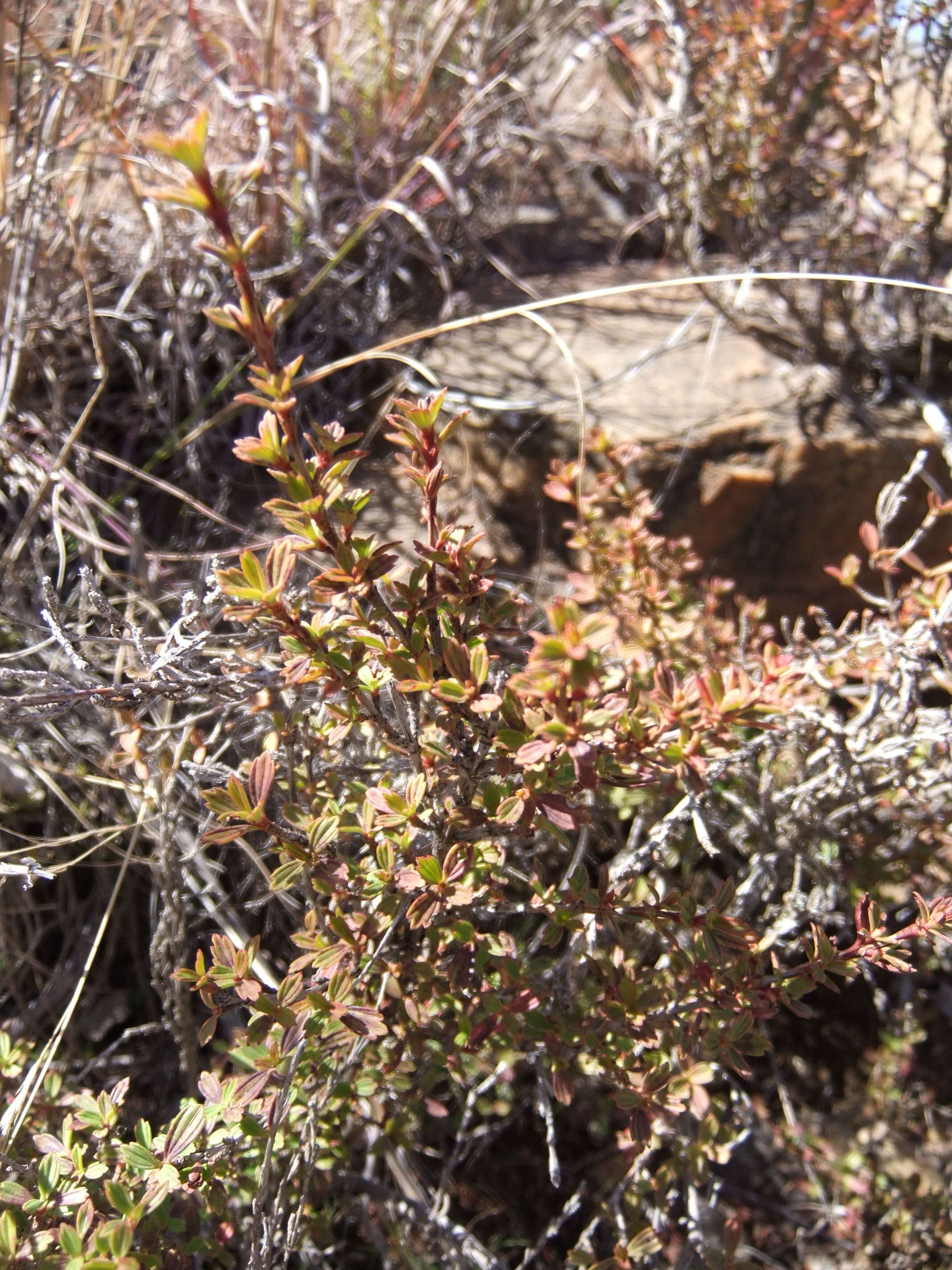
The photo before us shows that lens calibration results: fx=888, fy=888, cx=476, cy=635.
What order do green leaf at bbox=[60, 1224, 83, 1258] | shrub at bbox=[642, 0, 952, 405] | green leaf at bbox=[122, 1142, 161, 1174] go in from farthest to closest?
shrub at bbox=[642, 0, 952, 405] < green leaf at bbox=[122, 1142, 161, 1174] < green leaf at bbox=[60, 1224, 83, 1258]

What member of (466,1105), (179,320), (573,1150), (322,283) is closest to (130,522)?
(179,320)

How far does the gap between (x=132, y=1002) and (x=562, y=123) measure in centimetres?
272

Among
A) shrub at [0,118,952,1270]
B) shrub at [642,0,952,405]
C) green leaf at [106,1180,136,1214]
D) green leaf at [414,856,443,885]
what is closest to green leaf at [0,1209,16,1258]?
shrub at [0,118,952,1270]

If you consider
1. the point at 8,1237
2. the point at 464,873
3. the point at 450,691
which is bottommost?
the point at 8,1237

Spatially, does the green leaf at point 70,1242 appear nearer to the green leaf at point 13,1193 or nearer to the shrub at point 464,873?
the shrub at point 464,873

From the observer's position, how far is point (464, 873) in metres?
1.14

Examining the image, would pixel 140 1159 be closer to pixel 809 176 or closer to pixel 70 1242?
pixel 70 1242

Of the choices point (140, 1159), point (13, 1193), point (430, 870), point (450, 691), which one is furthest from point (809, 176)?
point (13, 1193)

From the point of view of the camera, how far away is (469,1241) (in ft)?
4.54

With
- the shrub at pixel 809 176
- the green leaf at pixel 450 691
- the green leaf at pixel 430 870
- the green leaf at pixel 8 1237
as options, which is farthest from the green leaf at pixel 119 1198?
the shrub at pixel 809 176

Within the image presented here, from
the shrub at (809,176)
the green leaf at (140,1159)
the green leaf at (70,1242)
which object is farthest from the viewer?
the shrub at (809,176)

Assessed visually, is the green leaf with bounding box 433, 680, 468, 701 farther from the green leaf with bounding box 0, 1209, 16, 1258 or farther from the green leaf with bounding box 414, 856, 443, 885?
the green leaf with bounding box 0, 1209, 16, 1258

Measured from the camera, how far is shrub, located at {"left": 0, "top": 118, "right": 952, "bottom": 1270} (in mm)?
1018

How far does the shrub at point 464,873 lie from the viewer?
3.34ft
